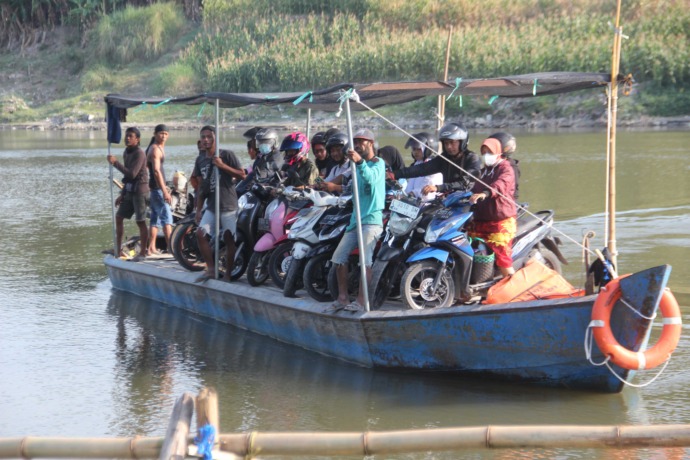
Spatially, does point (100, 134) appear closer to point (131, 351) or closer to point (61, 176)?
point (61, 176)

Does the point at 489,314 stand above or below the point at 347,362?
above

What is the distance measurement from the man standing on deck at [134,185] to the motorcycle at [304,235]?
9.74 feet

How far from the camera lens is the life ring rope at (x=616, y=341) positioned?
6980 mm

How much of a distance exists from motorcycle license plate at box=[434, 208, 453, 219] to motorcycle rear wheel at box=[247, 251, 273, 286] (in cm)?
203

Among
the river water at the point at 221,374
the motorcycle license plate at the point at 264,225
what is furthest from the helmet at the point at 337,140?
the river water at the point at 221,374

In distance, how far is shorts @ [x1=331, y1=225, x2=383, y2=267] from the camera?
836 cm

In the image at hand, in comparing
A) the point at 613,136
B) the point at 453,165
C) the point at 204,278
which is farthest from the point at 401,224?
the point at 204,278

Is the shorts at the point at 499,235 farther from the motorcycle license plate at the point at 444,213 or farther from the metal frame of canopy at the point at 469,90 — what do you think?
the metal frame of canopy at the point at 469,90

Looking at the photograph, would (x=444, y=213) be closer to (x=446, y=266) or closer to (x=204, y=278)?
(x=446, y=266)

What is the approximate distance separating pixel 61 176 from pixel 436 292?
18.3 metres

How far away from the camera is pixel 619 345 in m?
7.06

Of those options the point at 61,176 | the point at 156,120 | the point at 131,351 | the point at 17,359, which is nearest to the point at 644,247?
the point at 131,351

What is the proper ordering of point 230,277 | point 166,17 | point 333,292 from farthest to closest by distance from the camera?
1. point 166,17
2. point 230,277
3. point 333,292

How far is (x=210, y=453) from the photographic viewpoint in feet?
17.7
